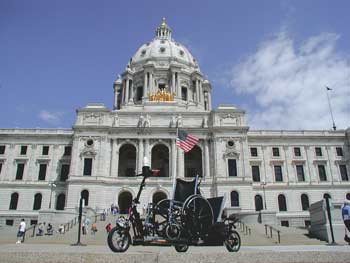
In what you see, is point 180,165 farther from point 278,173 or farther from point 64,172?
point 64,172

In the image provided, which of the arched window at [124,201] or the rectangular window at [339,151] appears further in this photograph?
the rectangular window at [339,151]

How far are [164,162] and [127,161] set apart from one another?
6329mm

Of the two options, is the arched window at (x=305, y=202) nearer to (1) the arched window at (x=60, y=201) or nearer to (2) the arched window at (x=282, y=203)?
(2) the arched window at (x=282, y=203)

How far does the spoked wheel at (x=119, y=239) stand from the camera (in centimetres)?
938

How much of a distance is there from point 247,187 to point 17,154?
37889 mm

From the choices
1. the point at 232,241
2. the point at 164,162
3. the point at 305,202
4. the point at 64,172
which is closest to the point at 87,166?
the point at 64,172

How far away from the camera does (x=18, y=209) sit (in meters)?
52.7

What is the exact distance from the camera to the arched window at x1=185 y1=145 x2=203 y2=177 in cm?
5643

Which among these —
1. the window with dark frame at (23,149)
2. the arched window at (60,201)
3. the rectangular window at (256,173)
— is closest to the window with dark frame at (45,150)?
the window with dark frame at (23,149)

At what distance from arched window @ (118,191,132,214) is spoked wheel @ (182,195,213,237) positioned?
40.9 metres

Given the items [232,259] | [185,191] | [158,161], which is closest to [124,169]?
[158,161]

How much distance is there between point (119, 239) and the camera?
961 cm

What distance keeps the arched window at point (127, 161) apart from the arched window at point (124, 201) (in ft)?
14.5

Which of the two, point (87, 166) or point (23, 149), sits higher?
point (23, 149)
